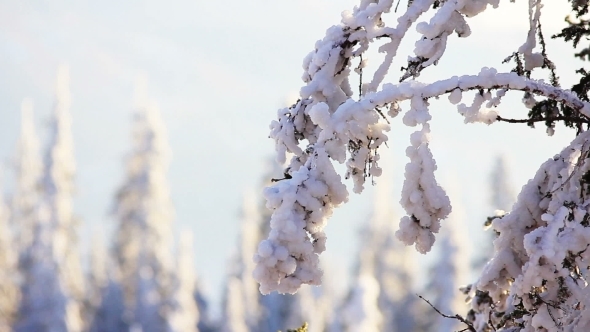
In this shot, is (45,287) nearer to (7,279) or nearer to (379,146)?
(7,279)

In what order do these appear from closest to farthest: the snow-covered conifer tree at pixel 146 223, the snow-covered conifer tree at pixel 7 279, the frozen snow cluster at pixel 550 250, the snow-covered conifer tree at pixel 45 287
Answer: the frozen snow cluster at pixel 550 250 → the snow-covered conifer tree at pixel 7 279 → the snow-covered conifer tree at pixel 45 287 → the snow-covered conifer tree at pixel 146 223

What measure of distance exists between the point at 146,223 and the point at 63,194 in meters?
4.70

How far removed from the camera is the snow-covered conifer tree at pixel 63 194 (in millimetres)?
39250

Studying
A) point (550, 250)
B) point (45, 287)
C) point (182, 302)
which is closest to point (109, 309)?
point (182, 302)

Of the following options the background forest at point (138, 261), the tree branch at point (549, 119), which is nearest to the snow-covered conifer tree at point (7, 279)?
the background forest at point (138, 261)

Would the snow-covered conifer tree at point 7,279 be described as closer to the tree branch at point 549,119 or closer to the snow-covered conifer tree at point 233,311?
the snow-covered conifer tree at point 233,311

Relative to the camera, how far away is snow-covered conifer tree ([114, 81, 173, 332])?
43469mm

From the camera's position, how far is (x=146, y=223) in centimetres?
4353

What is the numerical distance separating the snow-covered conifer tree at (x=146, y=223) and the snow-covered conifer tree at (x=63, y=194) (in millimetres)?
3019

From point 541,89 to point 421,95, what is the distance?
0.66m

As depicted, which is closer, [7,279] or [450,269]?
[7,279]

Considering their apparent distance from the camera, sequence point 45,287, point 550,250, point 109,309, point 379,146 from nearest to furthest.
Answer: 1. point 550,250
2. point 379,146
3. point 45,287
4. point 109,309

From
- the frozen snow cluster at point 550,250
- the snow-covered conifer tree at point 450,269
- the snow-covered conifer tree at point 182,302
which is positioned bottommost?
the frozen snow cluster at point 550,250

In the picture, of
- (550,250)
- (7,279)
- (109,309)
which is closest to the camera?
(550,250)
